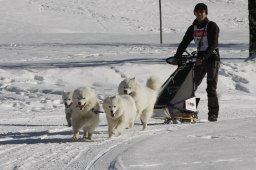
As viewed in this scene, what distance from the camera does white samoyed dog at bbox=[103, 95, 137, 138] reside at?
24.1 ft

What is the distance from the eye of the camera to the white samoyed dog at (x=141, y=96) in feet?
27.1

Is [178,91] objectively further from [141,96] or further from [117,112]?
[117,112]

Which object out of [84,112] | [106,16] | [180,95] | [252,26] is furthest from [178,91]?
[106,16]

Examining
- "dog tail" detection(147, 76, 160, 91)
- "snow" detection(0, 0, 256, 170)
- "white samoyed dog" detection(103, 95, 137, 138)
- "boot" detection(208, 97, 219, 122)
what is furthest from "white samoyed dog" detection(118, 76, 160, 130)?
"boot" detection(208, 97, 219, 122)

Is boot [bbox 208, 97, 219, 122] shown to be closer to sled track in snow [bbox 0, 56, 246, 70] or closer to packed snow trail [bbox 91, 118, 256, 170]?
packed snow trail [bbox 91, 118, 256, 170]

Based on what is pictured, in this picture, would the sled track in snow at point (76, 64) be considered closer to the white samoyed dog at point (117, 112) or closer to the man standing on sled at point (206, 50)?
the man standing on sled at point (206, 50)

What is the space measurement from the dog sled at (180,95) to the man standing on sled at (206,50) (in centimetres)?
13

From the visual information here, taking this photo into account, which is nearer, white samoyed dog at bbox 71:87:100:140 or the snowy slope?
white samoyed dog at bbox 71:87:100:140

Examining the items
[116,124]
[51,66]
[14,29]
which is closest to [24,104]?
[51,66]

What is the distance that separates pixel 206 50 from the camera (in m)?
8.62

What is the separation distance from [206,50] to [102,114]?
2.39 metres

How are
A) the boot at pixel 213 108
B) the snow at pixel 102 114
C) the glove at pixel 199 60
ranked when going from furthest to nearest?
the boot at pixel 213 108 < the glove at pixel 199 60 < the snow at pixel 102 114

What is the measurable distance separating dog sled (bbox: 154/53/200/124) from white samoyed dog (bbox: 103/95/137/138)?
3.95 ft

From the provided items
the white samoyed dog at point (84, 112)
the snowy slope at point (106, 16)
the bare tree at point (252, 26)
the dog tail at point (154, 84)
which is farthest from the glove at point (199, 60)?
the snowy slope at point (106, 16)
